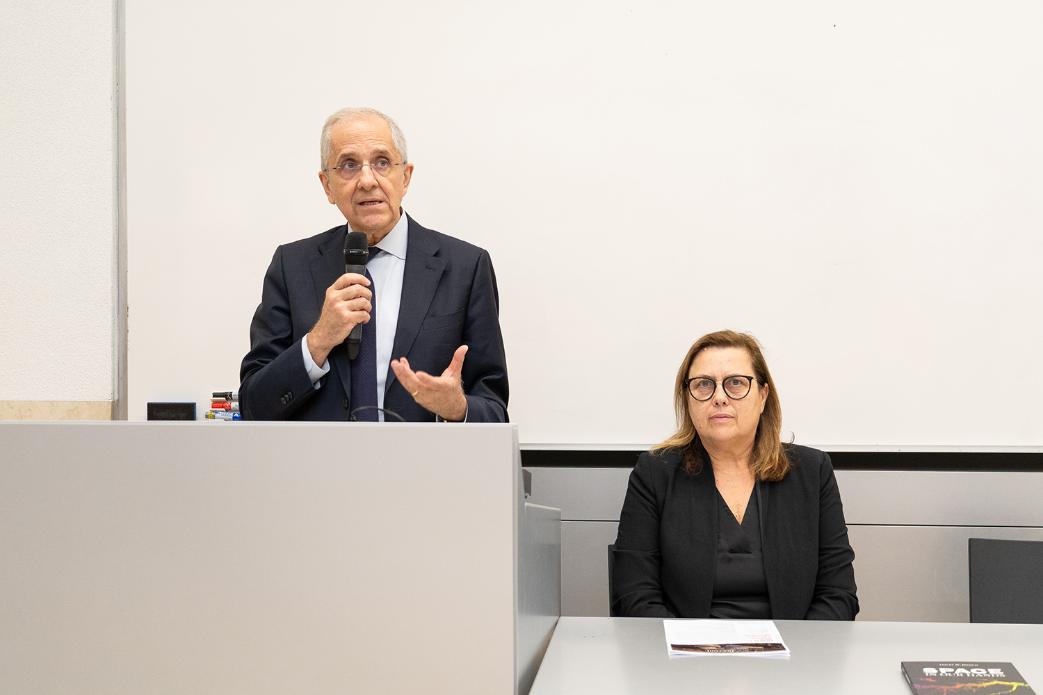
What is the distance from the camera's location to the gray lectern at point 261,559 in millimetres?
1097

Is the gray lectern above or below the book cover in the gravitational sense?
above

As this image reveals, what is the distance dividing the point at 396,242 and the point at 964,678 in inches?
55.6

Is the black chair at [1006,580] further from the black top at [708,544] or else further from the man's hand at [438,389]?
the man's hand at [438,389]

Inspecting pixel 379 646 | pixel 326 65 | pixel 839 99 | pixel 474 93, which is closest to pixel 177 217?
pixel 326 65

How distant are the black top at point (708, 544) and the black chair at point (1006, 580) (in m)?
0.62


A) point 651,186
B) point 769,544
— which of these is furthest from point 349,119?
point 769,544

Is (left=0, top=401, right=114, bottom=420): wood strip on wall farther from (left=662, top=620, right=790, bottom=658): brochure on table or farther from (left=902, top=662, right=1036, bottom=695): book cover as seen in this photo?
(left=902, top=662, right=1036, bottom=695): book cover

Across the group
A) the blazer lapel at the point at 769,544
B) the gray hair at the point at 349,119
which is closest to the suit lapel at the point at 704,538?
the blazer lapel at the point at 769,544

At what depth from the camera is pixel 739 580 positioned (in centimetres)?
226

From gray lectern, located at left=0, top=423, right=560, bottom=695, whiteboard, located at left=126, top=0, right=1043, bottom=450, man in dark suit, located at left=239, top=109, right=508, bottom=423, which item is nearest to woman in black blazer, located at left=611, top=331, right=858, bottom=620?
whiteboard, located at left=126, top=0, right=1043, bottom=450

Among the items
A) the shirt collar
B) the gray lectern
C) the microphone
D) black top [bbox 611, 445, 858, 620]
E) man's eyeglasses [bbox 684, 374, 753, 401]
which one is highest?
the shirt collar

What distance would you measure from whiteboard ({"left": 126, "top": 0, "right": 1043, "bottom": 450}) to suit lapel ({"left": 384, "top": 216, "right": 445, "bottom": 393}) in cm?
86

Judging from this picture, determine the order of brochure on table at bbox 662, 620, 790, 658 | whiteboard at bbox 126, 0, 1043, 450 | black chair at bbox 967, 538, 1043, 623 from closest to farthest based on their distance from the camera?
brochure on table at bbox 662, 620, 790, 658 < black chair at bbox 967, 538, 1043, 623 < whiteboard at bbox 126, 0, 1043, 450

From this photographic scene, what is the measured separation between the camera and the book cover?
1197 mm
